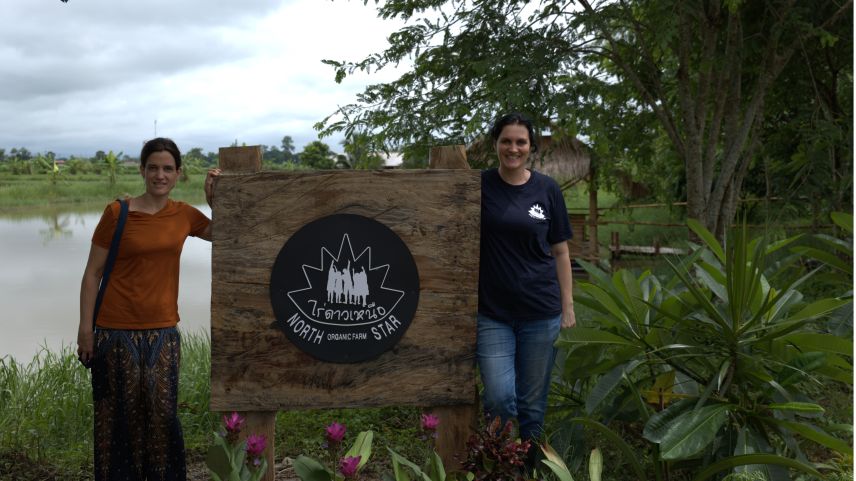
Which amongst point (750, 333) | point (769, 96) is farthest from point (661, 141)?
point (750, 333)

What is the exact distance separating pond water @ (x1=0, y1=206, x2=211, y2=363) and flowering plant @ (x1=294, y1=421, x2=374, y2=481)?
390 cm

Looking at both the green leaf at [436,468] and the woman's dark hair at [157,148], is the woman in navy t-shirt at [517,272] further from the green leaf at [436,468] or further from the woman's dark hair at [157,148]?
the woman's dark hair at [157,148]

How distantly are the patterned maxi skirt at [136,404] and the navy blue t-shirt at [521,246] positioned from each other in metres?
1.20

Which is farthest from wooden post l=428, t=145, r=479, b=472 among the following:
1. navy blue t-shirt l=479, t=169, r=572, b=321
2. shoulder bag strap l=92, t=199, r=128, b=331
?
shoulder bag strap l=92, t=199, r=128, b=331

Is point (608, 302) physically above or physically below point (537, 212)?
below

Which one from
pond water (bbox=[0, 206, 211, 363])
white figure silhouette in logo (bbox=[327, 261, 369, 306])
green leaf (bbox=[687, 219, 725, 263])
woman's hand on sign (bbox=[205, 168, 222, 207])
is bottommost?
pond water (bbox=[0, 206, 211, 363])

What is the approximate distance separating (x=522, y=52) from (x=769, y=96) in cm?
363

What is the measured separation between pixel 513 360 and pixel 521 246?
436mm

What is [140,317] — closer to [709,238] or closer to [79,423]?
[79,423]

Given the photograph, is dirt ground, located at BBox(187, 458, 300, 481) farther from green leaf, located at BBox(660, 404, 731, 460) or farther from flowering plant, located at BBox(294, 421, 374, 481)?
green leaf, located at BBox(660, 404, 731, 460)

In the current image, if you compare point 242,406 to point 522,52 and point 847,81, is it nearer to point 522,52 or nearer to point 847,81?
point 522,52

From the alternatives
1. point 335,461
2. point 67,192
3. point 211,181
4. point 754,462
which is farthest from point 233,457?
point 67,192

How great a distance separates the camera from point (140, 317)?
8.68 feet

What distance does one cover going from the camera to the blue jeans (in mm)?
2787
